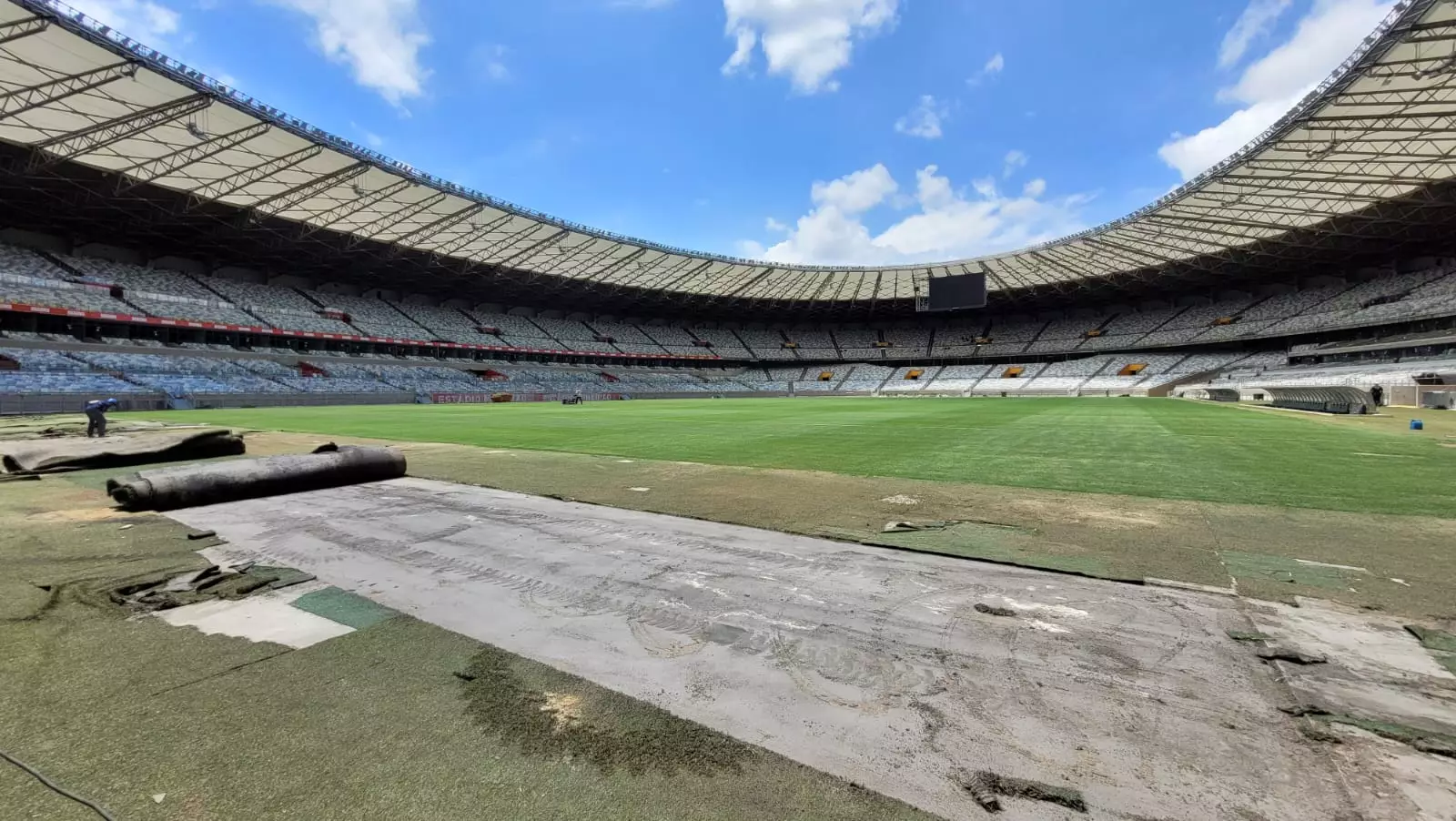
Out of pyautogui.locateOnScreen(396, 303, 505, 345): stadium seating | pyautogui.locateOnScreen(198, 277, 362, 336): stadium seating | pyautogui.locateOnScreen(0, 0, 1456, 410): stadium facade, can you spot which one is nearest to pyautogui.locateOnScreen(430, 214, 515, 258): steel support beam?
pyautogui.locateOnScreen(0, 0, 1456, 410): stadium facade

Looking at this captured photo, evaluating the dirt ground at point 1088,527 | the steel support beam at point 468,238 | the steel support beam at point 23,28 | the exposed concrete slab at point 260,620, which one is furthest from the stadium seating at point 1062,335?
the steel support beam at point 23,28

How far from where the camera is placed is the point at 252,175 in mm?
37344

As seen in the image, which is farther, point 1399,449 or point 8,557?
point 1399,449

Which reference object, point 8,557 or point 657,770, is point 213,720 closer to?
point 657,770

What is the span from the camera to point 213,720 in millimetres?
2607

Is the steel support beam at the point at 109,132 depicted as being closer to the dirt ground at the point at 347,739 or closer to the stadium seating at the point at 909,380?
the dirt ground at the point at 347,739

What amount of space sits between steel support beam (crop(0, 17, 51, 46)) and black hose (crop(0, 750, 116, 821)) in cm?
3476

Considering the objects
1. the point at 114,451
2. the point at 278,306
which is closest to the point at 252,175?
the point at 278,306

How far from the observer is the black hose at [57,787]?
6.38 ft

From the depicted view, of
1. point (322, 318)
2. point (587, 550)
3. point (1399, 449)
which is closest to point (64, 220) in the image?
point (322, 318)

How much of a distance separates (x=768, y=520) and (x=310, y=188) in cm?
4668

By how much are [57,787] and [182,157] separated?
4689cm

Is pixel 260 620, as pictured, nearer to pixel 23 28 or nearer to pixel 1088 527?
pixel 1088 527

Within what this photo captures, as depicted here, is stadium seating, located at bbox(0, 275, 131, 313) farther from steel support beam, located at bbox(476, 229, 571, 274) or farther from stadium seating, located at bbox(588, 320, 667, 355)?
stadium seating, located at bbox(588, 320, 667, 355)
